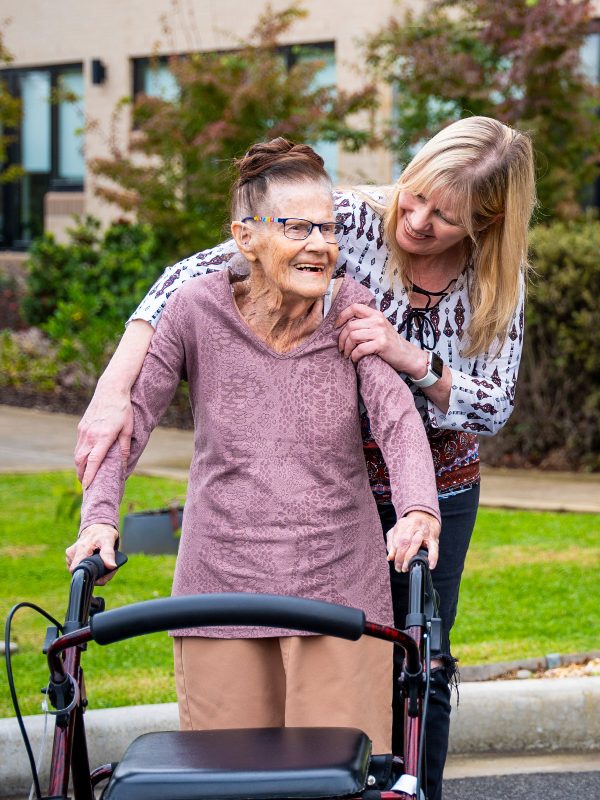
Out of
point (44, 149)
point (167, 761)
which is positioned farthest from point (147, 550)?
point (44, 149)

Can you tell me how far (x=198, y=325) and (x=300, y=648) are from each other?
2.35ft

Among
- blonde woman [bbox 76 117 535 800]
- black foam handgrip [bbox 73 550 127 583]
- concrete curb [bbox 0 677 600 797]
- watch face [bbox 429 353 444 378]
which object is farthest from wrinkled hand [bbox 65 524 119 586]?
concrete curb [bbox 0 677 600 797]

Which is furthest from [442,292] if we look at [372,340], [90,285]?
[90,285]

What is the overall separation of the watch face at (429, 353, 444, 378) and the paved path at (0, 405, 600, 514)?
530 cm

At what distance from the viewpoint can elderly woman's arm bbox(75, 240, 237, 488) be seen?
2.76m

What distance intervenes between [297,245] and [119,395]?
19.4 inches

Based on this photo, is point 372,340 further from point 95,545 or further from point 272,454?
point 95,545

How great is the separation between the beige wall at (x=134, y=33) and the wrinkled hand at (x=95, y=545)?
12.3m

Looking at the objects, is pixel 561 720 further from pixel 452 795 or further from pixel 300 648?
pixel 300 648

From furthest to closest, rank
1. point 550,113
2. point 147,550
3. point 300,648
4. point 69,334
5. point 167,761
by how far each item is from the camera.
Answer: point 69,334
point 550,113
point 147,550
point 300,648
point 167,761

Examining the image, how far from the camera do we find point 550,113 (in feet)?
37.0

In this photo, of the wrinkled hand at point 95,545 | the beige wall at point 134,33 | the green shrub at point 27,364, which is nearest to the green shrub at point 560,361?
the beige wall at point 134,33

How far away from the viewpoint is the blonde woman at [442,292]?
300cm

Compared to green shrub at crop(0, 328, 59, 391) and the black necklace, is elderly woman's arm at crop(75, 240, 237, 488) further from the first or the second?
green shrub at crop(0, 328, 59, 391)
